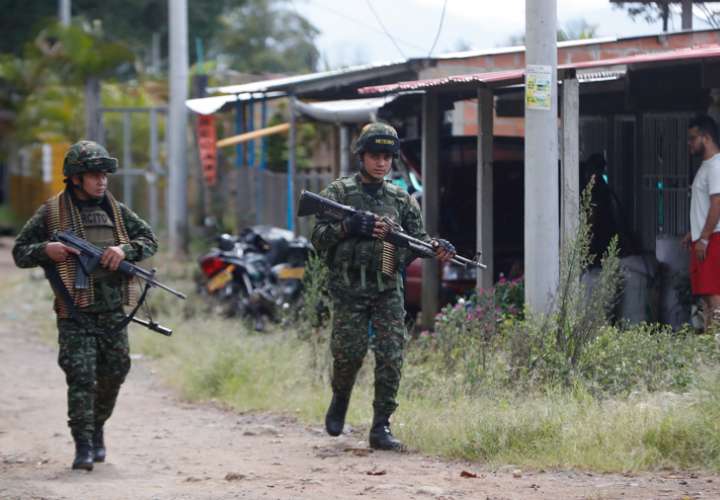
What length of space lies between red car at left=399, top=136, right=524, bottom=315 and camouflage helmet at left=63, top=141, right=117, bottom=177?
494cm

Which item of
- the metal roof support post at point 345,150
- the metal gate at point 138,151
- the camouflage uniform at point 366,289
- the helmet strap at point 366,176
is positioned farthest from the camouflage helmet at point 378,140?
the metal gate at point 138,151

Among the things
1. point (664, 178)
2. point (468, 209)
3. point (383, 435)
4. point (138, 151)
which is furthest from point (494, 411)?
point (138, 151)

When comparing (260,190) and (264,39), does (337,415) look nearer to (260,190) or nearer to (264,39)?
(260,190)

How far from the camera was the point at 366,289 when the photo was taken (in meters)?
7.46

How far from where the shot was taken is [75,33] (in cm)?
2527

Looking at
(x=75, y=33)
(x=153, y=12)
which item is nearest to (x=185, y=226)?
(x=75, y=33)

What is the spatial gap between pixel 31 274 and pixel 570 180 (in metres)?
13.2

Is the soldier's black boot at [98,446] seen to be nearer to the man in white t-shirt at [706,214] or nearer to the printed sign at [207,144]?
the man in white t-shirt at [706,214]

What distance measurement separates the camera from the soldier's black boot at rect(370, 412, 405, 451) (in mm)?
7465

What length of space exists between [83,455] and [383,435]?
1.71 metres

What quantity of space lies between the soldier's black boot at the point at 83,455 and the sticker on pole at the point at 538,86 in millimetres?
3675

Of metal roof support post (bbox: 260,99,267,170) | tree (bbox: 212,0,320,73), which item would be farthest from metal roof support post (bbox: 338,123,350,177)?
tree (bbox: 212,0,320,73)

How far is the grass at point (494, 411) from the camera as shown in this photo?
6734mm

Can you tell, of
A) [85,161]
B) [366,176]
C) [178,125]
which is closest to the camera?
[85,161]
